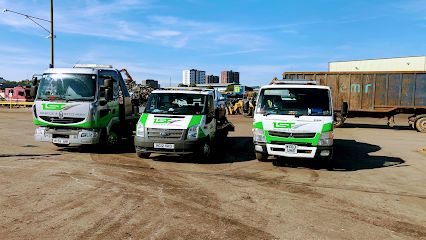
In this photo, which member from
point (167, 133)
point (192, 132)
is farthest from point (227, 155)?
point (167, 133)

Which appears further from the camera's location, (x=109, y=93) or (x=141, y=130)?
(x=109, y=93)

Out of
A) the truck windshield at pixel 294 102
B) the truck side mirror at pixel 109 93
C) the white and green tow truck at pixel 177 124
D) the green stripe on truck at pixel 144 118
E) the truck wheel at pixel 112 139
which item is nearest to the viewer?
the truck windshield at pixel 294 102

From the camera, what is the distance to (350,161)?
1097cm

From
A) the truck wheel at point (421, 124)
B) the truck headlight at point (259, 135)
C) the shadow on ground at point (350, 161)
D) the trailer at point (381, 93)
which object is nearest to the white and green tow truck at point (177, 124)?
the truck headlight at point (259, 135)

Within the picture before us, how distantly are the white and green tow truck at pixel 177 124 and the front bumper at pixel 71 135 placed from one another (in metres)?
1.61

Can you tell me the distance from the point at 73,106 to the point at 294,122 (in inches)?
243

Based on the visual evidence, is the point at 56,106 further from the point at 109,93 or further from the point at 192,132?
the point at 192,132

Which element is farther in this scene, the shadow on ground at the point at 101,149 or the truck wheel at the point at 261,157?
the shadow on ground at the point at 101,149

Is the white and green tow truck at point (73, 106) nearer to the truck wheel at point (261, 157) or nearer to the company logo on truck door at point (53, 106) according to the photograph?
the company logo on truck door at point (53, 106)

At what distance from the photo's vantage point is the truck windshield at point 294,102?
9602 millimetres

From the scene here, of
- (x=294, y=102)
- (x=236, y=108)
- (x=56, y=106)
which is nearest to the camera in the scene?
(x=294, y=102)

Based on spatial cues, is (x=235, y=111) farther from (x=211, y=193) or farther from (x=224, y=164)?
(x=211, y=193)

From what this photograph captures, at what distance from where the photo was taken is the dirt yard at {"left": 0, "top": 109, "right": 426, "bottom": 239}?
5.08 m

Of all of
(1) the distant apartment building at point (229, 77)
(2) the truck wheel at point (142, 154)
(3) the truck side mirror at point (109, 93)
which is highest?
(1) the distant apartment building at point (229, 77)
